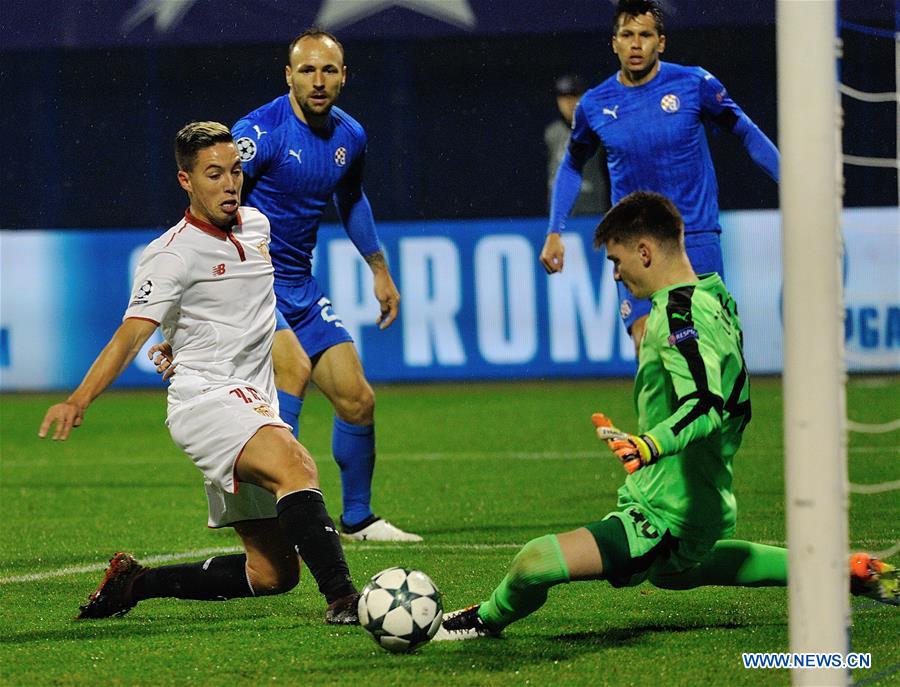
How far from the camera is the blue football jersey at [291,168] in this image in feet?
21.3

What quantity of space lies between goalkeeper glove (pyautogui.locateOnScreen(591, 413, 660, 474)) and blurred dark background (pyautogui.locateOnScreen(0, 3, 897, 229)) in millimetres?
11205

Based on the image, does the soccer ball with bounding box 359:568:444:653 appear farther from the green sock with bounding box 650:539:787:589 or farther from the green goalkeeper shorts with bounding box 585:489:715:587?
the green sock with bounding box 650:539:787:589

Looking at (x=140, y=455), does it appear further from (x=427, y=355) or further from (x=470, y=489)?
(x=427, y=355)

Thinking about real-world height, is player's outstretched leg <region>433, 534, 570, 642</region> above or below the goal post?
below

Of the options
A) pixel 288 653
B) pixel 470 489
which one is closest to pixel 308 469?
pixel 288 653

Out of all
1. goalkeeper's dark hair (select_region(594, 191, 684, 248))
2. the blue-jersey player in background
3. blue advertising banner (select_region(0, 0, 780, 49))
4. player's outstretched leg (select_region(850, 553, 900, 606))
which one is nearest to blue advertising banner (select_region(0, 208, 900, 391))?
blue advertising banner (select_region(0, 0, 780, 49))

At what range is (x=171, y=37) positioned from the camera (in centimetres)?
1369

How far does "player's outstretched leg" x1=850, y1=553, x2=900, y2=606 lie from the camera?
178 inches

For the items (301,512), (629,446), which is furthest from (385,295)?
(629,446)

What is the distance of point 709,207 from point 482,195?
10225 millimetres

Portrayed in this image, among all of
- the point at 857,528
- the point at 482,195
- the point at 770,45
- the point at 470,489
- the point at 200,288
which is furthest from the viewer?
the point at 482,195

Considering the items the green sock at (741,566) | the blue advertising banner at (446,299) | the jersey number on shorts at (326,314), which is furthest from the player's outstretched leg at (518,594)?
the blue advertising banner at (446,299)

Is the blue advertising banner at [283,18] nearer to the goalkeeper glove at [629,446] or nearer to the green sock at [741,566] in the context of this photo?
the green sock at [741,566]

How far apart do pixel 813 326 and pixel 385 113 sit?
14.4 meters
